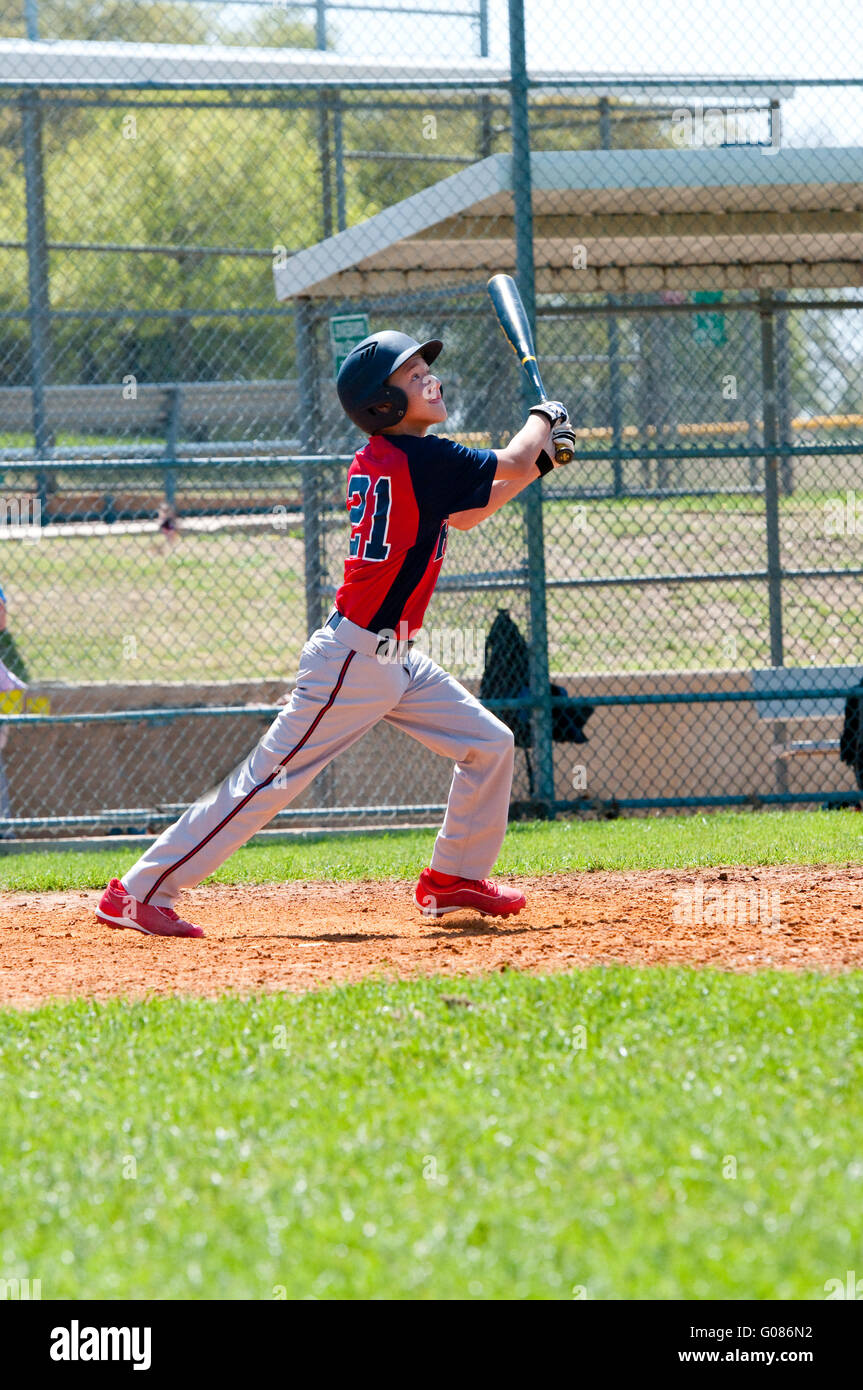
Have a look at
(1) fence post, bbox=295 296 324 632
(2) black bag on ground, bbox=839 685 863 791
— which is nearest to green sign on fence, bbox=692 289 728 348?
(1) fence post, bbox=295 296 324 632

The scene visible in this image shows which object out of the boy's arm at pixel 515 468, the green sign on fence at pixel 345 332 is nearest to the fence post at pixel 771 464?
the green sign on fence at pixel 345 332

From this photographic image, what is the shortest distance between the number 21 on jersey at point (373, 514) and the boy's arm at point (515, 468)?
0.23 metres

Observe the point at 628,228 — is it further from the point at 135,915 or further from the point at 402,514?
the point at 135,915

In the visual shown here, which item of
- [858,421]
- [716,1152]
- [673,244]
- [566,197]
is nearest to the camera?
[716,1152]

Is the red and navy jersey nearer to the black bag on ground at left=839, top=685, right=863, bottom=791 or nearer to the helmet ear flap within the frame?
the helmet ear flap

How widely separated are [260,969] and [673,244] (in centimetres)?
596

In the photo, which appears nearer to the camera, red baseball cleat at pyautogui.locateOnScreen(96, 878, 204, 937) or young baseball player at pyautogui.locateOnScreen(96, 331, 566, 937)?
young baseball player at pyautogui.locateOnScreen(96, 331, 566, 937)

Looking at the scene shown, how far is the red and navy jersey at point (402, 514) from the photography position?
15.6 ft

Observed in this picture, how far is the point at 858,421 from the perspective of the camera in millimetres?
13172

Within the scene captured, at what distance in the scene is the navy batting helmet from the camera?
4801 millimetres

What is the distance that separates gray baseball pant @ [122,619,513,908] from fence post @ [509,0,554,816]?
2.71 meters
